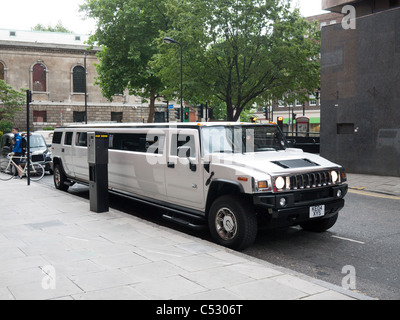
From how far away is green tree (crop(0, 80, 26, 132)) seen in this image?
143 ft

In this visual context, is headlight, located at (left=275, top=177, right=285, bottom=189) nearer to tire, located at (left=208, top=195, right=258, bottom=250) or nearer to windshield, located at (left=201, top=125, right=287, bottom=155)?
tire, located at (left=208, top=195, right=258, bottom=250)

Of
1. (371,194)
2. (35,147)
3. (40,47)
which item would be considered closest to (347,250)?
(371,194)

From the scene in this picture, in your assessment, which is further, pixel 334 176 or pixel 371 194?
pixel 371 194

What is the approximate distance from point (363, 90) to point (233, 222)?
1274 centimetres

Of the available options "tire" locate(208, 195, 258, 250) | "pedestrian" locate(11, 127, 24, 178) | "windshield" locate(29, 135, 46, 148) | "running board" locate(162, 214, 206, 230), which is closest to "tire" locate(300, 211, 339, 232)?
"tire" locate(208, 195, 258, 250)

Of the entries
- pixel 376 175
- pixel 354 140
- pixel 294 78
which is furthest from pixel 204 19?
pixel 376 175

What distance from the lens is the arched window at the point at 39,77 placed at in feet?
168

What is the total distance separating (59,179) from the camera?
12688 mm

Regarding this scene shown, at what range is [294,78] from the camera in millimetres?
24953

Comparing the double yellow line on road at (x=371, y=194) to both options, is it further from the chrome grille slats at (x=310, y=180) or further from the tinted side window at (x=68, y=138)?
the tinted side window at (x=68, y=138)

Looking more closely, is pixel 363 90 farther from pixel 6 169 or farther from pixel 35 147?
pixel 6 169

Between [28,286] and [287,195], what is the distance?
11.4 ft

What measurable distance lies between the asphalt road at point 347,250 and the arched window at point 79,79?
47389 mm
